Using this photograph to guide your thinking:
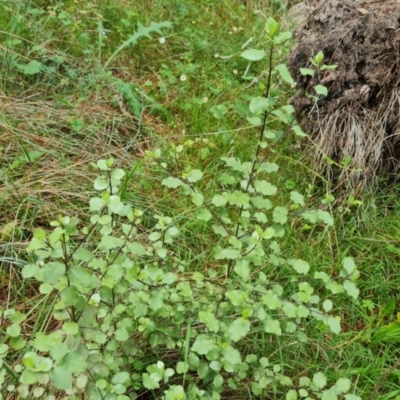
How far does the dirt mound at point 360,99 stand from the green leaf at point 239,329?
133 centimetres

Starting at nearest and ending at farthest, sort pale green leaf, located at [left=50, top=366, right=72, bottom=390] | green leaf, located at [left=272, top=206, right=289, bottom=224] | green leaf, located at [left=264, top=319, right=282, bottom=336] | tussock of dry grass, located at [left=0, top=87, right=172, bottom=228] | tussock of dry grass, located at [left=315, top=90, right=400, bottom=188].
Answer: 1. pale green leaf, located at [left=50, top=366, right=72, bottom=390]
2. green leaf, located at [left=264, top=319, right=282, bottom=336]
3. green leaf, located at [left=272, top=206, right=289, bottom=224]
4. tussock of dry grass, located at [left=0, top=87, right=172, bottom=228]
5. tussock of dry grass, located at [left=315, top=90, right=400, bottom=188]

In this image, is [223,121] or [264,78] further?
[264,78]

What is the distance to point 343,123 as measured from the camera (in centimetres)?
229

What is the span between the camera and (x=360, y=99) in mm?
2281

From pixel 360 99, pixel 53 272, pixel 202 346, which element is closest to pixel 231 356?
pixel 202 346

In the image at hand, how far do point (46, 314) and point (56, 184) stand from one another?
26.3 inches

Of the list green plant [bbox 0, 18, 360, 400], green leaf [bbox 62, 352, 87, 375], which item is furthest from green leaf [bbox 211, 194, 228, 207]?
green leaf [bbox 62, 352, 87, 375]

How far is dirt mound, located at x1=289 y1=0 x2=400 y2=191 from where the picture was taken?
2.24 m

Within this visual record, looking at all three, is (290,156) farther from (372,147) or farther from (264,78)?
(264,78)

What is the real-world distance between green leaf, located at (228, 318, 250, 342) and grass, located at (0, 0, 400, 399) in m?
0.57

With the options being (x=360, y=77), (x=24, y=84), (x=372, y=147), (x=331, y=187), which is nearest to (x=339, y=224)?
(x=331, y=187)

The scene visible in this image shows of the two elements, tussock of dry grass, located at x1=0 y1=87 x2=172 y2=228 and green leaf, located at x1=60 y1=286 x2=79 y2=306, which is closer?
green leaf, located at x1=60 y1=286 x2=79 y2=306

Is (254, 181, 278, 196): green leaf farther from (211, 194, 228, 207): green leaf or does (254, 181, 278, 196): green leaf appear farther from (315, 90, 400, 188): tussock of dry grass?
(315, 90, 400, 188): tussock of dry grass

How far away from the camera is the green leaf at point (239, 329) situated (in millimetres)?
1071
